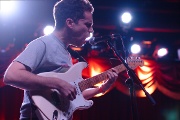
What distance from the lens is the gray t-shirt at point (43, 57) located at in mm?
2328

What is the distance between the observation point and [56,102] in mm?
2453

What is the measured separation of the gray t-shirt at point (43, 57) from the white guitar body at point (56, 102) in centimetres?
7

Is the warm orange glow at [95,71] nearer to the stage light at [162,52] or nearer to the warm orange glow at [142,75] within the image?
the warm orange glow at [142,75]

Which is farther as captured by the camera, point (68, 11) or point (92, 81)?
point (92, 81)

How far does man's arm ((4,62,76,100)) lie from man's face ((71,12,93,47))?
644mm

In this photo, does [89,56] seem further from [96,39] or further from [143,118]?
[96,39]

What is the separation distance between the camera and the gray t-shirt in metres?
2.33

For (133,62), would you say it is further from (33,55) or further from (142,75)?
(142,75)

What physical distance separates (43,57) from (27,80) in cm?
32

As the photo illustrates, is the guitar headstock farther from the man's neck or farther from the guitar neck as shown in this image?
the man's neck

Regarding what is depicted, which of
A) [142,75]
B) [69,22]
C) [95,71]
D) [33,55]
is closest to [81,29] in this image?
[69,22]

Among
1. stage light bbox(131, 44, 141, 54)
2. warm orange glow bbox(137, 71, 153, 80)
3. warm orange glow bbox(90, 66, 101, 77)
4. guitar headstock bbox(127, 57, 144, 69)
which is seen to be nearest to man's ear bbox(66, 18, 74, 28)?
guitar headstock bbox(127, 57, 144, 69)

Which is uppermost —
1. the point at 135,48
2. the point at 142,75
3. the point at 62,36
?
the point at 135,48

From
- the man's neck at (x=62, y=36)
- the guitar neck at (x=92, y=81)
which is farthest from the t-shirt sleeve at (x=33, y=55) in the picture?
the guitar neck at (x=92, y=81)
